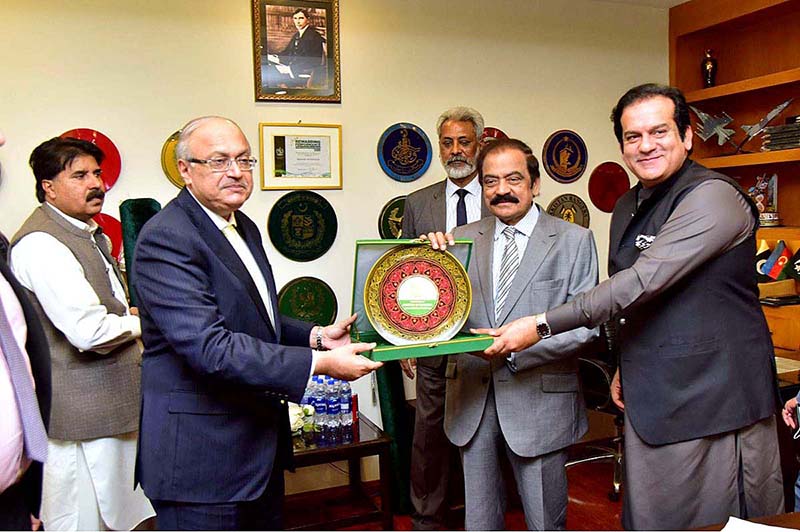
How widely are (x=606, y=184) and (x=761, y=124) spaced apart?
37.8 inches

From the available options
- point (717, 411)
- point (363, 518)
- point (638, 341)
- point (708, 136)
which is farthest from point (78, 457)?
point (708, 136)

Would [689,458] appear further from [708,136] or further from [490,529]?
[708,136]

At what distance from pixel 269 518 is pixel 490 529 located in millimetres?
744

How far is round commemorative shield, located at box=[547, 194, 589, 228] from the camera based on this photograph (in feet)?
13.9

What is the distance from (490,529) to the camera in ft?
7.41

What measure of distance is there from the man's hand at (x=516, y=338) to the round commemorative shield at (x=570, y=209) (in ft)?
7.57

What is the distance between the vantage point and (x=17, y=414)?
1.32 metres

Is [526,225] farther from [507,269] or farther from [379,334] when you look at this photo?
[379,334]

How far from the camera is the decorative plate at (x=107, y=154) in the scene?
3275 mm

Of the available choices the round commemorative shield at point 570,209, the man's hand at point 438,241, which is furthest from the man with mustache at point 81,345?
the round commemorative shield at point 570,209

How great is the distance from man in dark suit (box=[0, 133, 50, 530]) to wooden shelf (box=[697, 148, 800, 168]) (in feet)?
12.7

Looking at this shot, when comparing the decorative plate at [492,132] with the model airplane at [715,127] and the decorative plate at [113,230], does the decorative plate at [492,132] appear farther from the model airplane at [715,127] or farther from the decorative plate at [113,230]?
the decorative plate at [113,230]

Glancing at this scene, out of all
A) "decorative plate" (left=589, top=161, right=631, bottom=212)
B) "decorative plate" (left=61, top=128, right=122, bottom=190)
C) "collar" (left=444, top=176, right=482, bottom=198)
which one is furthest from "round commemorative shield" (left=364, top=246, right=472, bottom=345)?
"decorative plate" (left=589, top=161, right=631, bottom=212)

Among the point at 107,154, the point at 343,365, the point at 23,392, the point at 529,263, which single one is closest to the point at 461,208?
the point at 529,263
